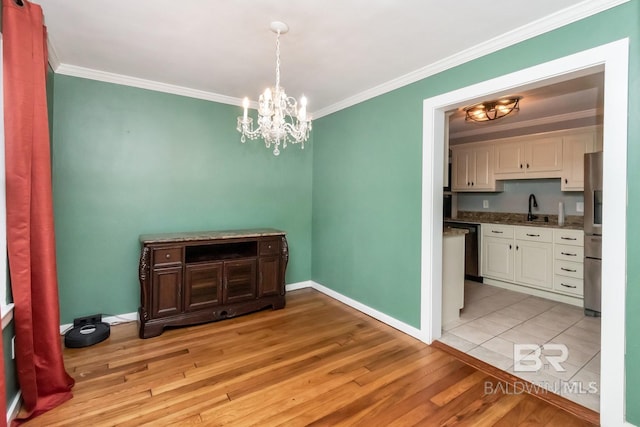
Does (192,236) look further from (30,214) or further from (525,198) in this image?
(525,198)

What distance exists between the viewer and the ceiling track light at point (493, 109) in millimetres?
3355

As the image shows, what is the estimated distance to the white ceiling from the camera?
1.90 m

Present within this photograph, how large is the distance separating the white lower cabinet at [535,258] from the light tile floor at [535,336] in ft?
0.73

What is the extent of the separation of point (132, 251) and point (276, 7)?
274 centimetres

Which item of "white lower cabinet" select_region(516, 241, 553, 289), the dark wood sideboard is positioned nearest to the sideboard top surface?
the dark wood sideboard

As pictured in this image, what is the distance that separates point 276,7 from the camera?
1.90 meters

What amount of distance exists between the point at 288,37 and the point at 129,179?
2.19 meters

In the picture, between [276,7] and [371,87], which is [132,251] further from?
[371,87]

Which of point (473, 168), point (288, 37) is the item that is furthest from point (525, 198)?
point (288, 37)

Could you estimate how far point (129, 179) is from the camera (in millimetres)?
3170

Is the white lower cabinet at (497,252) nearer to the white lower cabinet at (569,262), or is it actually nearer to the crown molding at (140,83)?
the white lower cabinet at (569,262)

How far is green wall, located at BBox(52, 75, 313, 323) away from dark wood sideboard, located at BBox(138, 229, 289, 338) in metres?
0.42

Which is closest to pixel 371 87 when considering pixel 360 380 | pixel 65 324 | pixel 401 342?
pixel 401 342

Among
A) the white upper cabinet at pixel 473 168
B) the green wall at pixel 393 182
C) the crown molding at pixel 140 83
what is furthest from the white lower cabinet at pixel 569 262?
the crown molding at pixel 140 83
